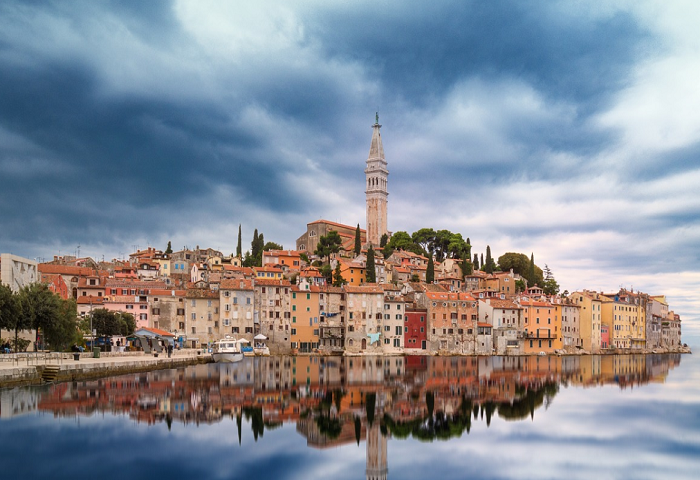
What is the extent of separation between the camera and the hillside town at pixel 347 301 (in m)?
73.1

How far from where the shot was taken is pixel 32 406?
27.4m

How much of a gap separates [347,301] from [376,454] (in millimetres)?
57498

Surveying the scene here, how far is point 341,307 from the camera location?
268 ft

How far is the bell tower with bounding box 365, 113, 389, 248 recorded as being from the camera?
138m

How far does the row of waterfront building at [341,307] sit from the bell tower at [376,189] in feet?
89.5

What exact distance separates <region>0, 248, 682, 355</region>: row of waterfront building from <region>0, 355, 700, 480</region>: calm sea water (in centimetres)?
3052

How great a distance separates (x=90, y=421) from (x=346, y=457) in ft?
33.8

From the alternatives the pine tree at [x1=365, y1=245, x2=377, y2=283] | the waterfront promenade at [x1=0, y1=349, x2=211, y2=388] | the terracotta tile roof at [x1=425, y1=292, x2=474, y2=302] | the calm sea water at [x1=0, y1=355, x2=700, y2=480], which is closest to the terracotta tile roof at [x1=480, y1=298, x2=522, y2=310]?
the terracotta tile roof at [x1=425, y1=292, x2=474, y2=302]

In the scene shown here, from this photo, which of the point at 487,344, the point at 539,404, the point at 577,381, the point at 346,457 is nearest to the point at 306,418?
the point at 346,457

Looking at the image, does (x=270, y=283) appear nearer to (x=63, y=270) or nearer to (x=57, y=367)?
(x=63, y=270)

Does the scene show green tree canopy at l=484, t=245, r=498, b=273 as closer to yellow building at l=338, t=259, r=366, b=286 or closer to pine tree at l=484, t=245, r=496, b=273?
pine tree at l=484, t=245, r=496, b=273

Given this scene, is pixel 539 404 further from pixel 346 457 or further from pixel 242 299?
pixel 242 299

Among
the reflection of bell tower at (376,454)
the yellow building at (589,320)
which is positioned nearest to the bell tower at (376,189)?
the yellow building at (589,320)

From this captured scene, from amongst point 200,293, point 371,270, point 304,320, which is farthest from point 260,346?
point 371,270
